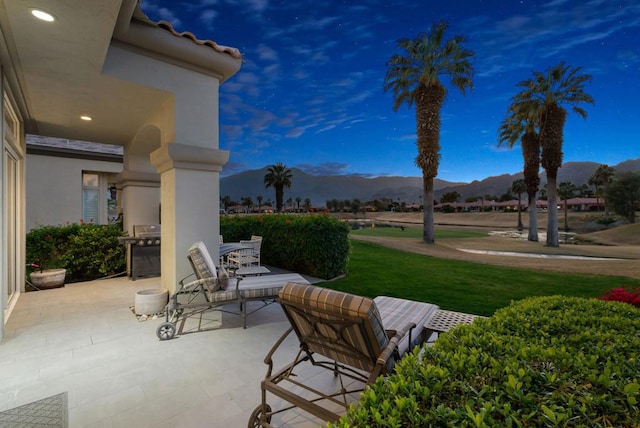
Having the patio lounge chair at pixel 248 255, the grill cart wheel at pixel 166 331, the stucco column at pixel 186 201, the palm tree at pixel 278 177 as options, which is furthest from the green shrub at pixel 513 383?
the palm tree at pixel 278 177

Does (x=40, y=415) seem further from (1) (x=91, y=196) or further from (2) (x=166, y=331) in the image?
(1) (x=91, y=196)

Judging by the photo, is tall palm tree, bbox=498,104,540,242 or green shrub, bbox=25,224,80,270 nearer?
green shrub, bbox=25,224,80,270

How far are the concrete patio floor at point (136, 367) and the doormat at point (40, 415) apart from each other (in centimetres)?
7

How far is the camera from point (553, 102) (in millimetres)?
21219

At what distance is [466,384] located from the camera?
1.35m

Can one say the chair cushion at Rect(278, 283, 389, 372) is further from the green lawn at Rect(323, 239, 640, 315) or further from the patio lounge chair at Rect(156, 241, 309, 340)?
the green lawn at Rect(323, 239, 640, 315)

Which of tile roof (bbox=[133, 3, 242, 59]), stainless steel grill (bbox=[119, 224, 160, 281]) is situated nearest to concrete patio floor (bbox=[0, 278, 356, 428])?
stainless steel grill (bbox=[119, 224, 160, 281])

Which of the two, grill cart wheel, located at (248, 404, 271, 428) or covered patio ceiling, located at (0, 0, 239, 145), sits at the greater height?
covered patio ceiling, located at (0, 0, 239, 145)

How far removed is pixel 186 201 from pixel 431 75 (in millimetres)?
19174

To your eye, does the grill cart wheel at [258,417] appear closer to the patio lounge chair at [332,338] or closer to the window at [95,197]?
the patio lounge chair at [332,338]

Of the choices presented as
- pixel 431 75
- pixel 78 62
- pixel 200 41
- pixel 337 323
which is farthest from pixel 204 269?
pixel 431 75

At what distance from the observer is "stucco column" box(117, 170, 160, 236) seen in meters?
8.48

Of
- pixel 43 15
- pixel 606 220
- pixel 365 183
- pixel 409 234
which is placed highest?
pixel 365 183

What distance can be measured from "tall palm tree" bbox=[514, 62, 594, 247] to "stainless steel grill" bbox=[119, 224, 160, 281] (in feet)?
82.0
